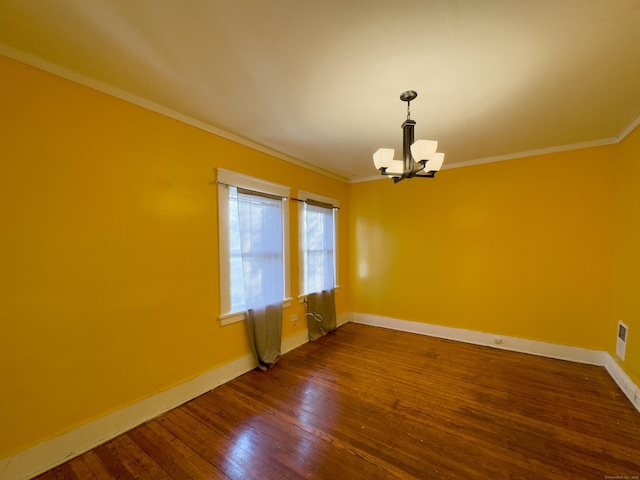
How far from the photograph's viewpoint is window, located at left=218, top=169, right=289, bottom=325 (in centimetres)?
267

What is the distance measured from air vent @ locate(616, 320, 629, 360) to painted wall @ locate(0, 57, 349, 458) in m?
4.03

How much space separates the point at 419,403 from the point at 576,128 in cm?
314

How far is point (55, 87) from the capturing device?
171 centimetres

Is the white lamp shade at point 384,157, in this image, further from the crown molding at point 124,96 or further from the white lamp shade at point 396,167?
the crown molding at point 124,96

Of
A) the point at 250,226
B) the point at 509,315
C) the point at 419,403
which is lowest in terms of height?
the point at 419,403

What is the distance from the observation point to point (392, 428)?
1971 mm

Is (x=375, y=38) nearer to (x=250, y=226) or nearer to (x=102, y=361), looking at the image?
(x=250, y=226)

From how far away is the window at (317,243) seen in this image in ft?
12.1

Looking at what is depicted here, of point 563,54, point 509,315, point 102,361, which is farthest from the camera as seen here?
point 509,315

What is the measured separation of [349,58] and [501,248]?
3.17m

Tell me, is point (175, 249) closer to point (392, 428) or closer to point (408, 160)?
point (408, 160)

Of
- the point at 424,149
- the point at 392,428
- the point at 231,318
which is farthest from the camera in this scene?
the point at 231,318

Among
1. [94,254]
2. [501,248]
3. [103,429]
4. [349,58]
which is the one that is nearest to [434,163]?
[349,58]

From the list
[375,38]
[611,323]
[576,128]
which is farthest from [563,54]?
[611,323]
